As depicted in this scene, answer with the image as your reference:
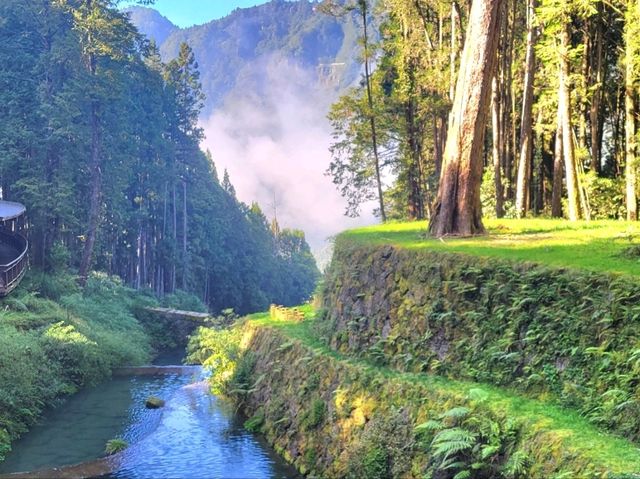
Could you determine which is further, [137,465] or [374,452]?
[137,465]

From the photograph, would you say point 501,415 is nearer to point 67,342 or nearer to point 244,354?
point 244,354

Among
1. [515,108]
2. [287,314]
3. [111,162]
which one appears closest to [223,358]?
[287,314]

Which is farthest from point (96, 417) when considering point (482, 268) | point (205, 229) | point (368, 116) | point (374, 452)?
point (205, 229)

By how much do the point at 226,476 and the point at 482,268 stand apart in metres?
7.23

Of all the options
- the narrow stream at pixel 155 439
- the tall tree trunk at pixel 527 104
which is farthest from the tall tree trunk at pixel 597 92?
the narrow stream at pixel 155 439

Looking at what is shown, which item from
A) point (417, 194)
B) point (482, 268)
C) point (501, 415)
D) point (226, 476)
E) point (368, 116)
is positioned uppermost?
point (368, 116)

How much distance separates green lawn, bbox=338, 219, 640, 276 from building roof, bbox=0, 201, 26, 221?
17.9 m

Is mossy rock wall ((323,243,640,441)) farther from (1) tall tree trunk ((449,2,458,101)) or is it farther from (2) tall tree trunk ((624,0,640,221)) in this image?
(1) tall tree trunk ((449,2,458,101))

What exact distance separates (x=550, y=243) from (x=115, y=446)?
1166 centimetres

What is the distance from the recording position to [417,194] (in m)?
30.4

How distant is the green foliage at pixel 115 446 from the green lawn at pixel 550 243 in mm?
8186

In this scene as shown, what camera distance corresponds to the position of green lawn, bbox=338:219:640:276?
991 cm

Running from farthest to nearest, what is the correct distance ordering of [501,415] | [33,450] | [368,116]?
[368,116] < [33,450] < [501,415]

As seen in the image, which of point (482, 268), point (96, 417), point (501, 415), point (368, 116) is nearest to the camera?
point (501, 415)
